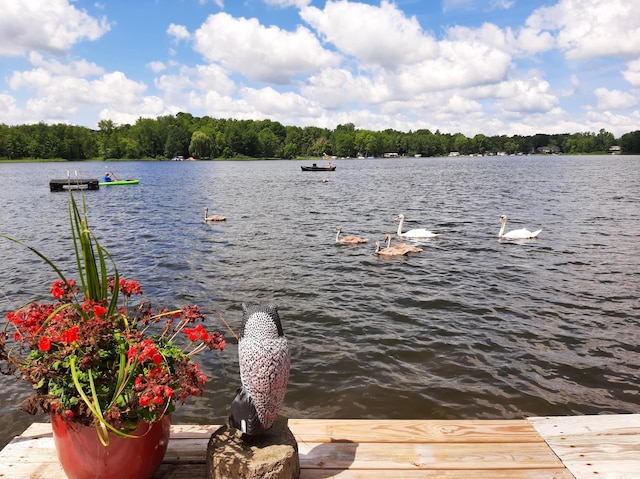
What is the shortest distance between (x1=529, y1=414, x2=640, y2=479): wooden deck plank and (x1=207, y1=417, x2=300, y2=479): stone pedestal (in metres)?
2.17

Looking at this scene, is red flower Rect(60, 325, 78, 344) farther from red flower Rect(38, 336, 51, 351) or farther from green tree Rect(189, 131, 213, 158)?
green tree Rect(189, 131, 213, 158)

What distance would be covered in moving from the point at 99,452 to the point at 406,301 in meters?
9.22

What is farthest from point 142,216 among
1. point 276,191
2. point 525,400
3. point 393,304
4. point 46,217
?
point 525,400

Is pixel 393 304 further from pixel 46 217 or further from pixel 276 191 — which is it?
pixel 276 191

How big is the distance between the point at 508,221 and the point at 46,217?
2570 centimetres

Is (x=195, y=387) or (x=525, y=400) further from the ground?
(x=195, y=387)

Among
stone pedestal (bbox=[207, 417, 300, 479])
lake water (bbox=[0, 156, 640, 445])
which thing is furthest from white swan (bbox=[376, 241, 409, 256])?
stone pedestal (bbox=[207, 417, 300, 479])

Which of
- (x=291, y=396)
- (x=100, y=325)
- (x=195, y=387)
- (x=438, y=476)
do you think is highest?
(x=100, y=325)

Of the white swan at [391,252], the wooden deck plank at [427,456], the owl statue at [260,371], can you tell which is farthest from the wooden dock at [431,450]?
the white swan at [391,252]

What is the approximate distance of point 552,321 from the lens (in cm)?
990

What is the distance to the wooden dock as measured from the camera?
10.9 ft

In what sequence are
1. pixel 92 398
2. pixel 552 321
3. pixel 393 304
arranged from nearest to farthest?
1. pixel 92 398
2. pixel 552 321
3. pixel 393 304

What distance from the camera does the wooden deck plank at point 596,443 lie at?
11.3ft

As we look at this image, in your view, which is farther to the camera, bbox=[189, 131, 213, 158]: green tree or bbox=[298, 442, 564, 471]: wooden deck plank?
bbox=[189, 131, 213, 158]: green tree
